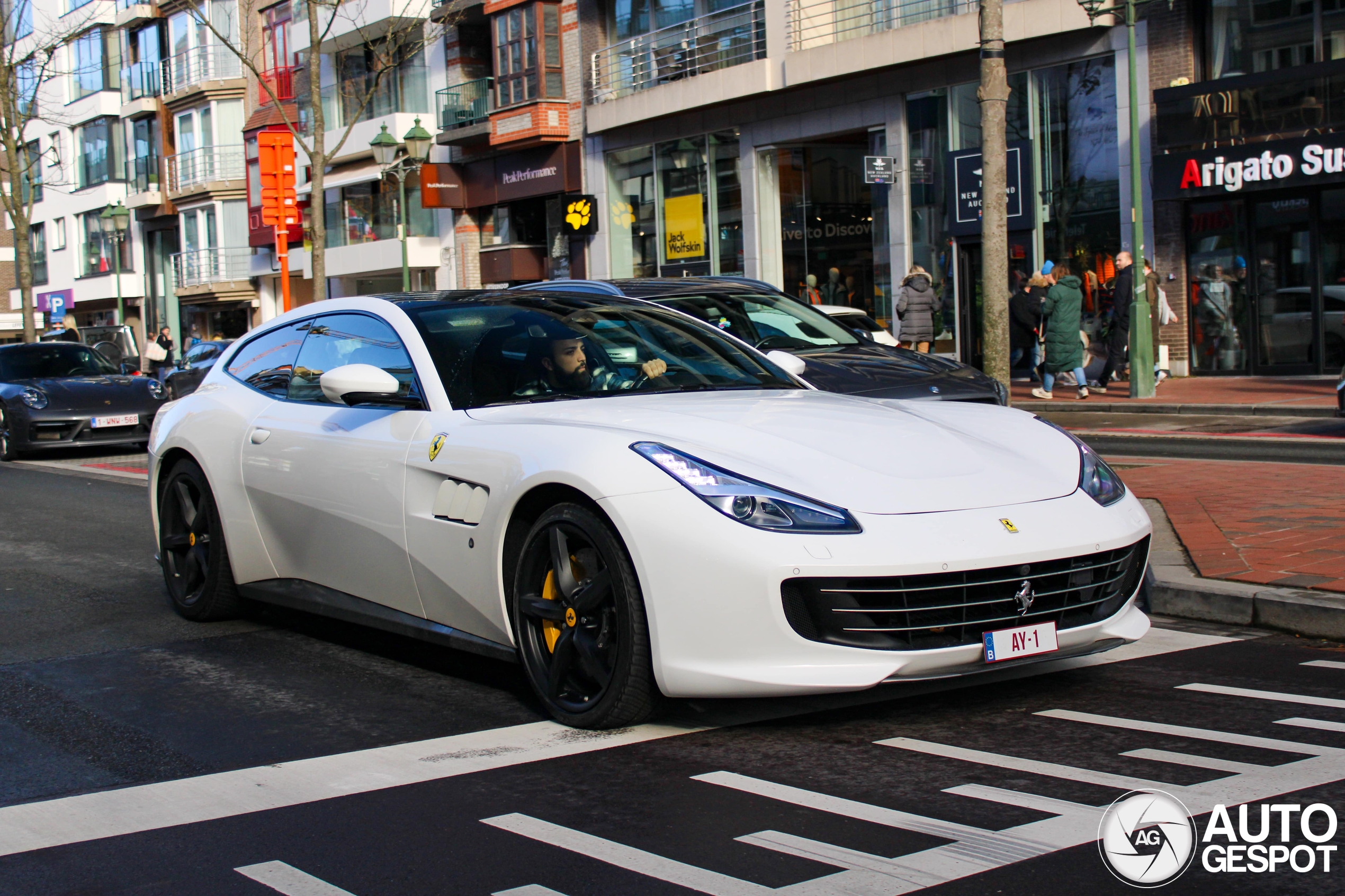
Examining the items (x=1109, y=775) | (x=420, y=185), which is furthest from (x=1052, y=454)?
(x=420, y=185)

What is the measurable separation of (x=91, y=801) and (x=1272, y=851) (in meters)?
2.97

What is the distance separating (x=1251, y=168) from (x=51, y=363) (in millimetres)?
16131

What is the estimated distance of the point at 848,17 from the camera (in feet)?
86.4

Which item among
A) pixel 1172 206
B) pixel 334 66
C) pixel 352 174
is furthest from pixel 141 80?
pixel 1172 206

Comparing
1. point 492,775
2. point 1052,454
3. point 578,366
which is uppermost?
point 578,366

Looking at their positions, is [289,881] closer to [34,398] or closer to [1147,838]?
[1147,838]

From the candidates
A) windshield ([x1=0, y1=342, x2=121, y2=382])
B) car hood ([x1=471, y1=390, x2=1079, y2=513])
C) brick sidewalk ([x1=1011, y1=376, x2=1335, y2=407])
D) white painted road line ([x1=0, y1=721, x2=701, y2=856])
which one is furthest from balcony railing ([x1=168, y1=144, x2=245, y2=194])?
white painted road line ([x1=0, y1=721, x2=701, y2=856])

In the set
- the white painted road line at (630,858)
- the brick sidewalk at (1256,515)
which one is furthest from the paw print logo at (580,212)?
the white painted road line at (630,858)

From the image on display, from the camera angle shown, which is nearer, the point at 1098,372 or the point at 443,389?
the point at 443,389

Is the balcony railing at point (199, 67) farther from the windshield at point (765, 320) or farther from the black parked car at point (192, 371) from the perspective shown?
the windshield at point (765, 320)

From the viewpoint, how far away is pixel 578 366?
5.33 metres

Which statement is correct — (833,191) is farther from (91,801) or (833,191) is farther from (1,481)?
(91,801)

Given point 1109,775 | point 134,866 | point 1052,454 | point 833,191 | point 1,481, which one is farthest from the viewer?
point 833,191

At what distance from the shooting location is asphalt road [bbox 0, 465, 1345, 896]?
3303 millimetres
